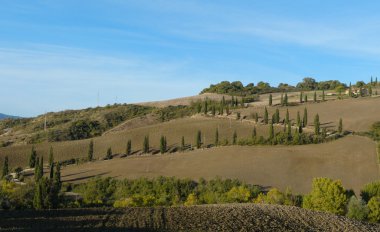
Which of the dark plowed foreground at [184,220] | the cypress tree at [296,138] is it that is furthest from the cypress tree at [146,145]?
the dark plowed foreground at [184,220]

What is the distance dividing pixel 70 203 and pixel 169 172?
27.2 meters

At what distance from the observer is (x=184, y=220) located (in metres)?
44.6

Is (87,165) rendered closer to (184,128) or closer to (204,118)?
(184,128)

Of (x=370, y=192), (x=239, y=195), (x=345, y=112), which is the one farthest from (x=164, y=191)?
(x=345, y=112)

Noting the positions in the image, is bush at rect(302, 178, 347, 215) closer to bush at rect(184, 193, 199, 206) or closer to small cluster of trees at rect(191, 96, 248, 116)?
bush at rect(184, 193, 199, 206)

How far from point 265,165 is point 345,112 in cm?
5543

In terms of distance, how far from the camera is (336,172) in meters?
89.8

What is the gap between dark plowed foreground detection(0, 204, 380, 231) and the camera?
4072cm

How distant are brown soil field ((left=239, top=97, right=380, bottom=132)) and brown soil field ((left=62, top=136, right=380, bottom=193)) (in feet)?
45.1

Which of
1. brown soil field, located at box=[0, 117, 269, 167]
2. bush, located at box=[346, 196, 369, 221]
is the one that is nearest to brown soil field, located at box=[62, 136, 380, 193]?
brown soil field, located at box=[0, 117, 269, 167]

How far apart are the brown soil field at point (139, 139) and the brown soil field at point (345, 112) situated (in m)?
15.3

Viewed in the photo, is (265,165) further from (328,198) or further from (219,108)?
(219,108)

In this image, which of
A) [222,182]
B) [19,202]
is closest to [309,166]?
[222,182]

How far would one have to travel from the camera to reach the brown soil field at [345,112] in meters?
128
